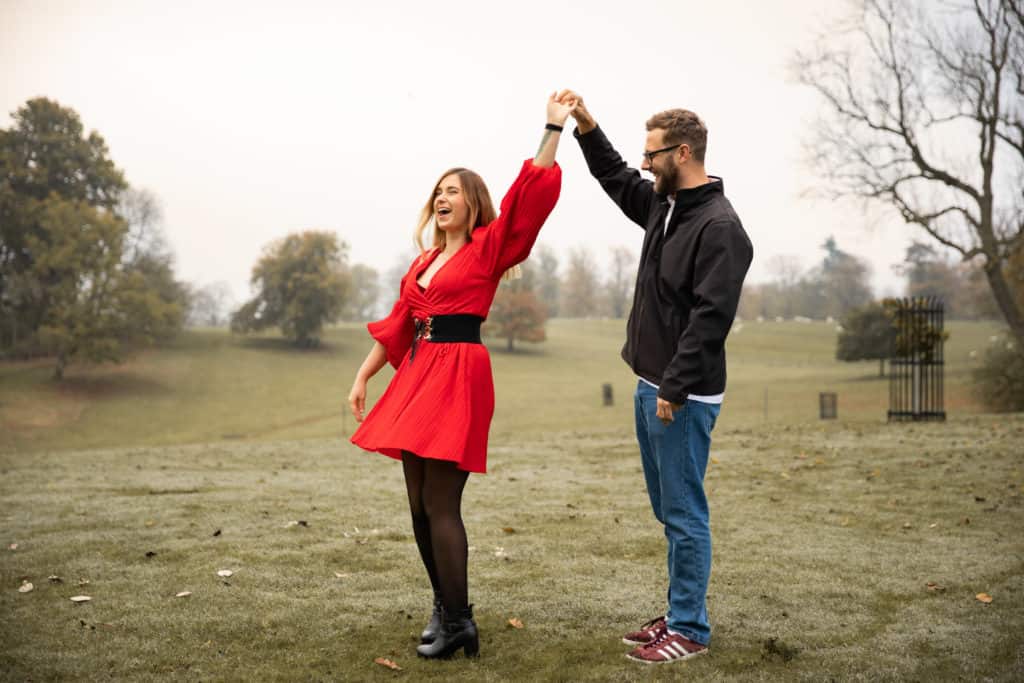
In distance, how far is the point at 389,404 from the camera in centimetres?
387

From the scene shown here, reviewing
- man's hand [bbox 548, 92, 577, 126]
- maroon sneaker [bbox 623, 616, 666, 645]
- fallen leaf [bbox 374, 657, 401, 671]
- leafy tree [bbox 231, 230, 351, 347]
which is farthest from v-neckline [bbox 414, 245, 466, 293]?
leafy tree [bbox 231, 230, 351, 347]

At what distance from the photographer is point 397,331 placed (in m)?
4.10

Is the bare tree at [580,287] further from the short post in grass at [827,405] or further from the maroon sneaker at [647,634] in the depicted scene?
the maroon sneaker at [647,634]

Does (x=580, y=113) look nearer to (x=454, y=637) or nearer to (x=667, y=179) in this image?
(x=667, y=179)

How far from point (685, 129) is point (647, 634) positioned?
2.31 metres

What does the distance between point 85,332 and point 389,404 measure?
3944 centimetres

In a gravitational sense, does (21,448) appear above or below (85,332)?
below

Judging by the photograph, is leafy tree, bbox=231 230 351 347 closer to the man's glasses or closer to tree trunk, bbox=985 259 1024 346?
tree trunk, bbox=985 259 1024 346

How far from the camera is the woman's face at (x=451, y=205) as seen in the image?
3.89 metres

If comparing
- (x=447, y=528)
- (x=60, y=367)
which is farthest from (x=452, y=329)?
(x=60, y=367)

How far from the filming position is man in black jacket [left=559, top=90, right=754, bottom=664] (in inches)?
138

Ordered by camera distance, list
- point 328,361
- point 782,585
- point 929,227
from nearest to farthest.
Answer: point 782,585
point 929,227
point 328,361

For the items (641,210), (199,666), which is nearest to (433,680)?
(199,666)

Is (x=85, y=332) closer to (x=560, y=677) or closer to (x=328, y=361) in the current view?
(x=328, y=361)
